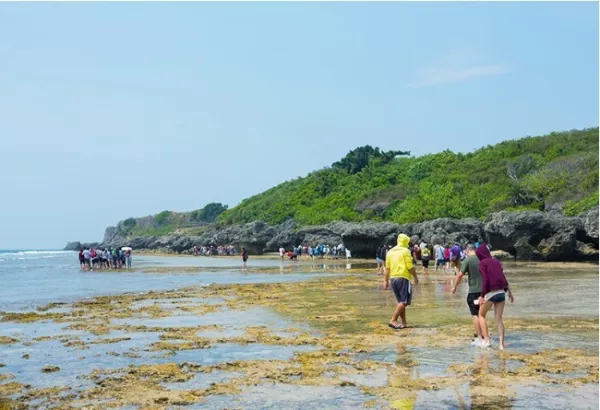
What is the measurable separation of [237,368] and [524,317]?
24.3ft

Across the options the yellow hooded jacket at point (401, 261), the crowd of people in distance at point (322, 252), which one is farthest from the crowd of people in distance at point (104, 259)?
the yellow hooded jacket at point (401, 261)

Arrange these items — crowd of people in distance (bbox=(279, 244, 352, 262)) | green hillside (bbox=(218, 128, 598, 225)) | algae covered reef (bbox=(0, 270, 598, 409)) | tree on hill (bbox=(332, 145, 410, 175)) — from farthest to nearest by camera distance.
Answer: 1. tree on hill (bbox=(332, 145, 410, 175))
2. crowd of people in distance (bbox=(279, 244, 352, 262))
3. green hillside (bbox=(218, 128, 598, 225))
4. algae covered reef (bbox=(0, 270, 598, 409))

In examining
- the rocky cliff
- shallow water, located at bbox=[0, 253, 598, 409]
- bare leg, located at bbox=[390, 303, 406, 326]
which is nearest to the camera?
shallow water, located at bbox=[0, 253, 598, 409]

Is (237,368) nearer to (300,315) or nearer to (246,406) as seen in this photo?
(246,406)

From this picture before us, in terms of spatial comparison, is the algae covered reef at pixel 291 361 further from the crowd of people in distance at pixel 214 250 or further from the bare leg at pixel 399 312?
the crowd of people in distance at pixel 214 250

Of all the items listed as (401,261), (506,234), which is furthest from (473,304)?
(506,234)

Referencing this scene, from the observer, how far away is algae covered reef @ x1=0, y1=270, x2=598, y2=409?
7.88 m

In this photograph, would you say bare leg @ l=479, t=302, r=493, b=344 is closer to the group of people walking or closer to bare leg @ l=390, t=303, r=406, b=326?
the group of people walking

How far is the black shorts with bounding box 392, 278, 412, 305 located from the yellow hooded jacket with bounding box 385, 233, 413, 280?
8cm

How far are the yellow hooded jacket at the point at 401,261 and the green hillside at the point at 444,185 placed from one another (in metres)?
35.4

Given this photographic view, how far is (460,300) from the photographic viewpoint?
60.2 ft

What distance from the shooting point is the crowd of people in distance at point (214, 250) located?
8530 cm

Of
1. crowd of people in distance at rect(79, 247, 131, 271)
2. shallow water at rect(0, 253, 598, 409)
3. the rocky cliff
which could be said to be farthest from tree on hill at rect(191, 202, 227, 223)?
shallow water at rect(0, 253, 598, 409)

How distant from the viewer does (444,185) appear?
262 feet
